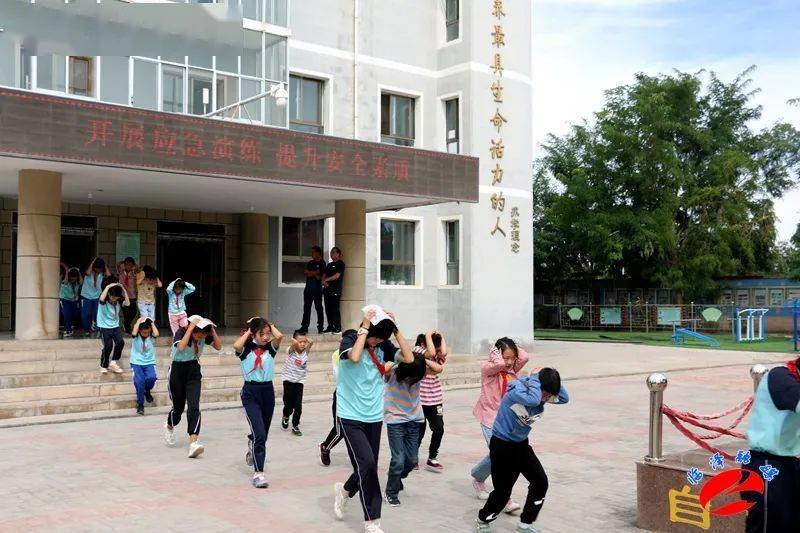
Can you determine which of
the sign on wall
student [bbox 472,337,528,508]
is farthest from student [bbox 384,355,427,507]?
the sign on wall

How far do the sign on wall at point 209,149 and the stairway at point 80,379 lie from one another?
3345 mm

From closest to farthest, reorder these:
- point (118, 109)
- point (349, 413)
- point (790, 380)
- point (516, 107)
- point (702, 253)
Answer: point (790, 380)
point (349, 413)
point (118, 109)
point (516, 107)
point (702, 253)

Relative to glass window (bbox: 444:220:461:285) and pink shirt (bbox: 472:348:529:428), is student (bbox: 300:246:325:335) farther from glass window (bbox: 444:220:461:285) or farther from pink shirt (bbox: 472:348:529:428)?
pink shirt (bbox: 472:348:529:428)

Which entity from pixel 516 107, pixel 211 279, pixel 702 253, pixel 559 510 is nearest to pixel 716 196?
pixel 702 253

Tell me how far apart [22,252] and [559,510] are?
1185 centimetres

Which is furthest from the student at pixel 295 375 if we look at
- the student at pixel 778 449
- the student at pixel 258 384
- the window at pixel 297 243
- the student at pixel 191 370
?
the window at pixel 297 243

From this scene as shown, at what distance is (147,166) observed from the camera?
14.7 m

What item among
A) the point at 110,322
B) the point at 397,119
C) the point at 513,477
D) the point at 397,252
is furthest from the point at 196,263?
the point at 513,477

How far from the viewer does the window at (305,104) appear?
2192 centimetres

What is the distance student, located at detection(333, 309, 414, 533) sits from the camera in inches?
A: 252

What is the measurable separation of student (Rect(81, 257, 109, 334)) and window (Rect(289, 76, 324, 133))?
728 cm

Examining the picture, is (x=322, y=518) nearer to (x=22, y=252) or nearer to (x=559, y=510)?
(x=559, y=510)

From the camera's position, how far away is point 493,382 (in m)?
7.79

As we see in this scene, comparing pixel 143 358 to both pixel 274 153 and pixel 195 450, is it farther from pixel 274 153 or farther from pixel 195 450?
pixel 274 153
